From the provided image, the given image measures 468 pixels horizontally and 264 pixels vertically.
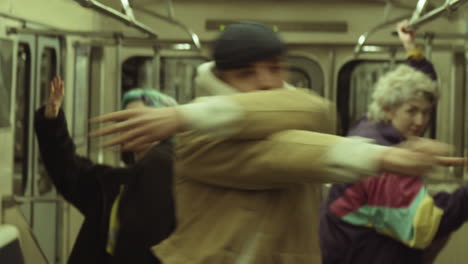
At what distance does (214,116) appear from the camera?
1073 mm

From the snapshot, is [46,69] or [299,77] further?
[299,77]

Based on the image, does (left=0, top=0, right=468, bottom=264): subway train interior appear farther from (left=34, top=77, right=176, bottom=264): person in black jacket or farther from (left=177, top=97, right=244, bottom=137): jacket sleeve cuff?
(left=177, top=97, right=244, bottom=137): jacket sleeve cuff

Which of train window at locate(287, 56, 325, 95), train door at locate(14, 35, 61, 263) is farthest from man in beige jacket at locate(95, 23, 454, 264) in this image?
train window at locate(287, 56, 325, 95)

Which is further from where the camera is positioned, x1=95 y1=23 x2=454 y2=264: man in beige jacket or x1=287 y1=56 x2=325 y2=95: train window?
x1=287 y1=56 x2=325 y2=95: train window

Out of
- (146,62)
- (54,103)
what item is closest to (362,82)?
(146,62)

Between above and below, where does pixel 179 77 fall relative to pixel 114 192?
above

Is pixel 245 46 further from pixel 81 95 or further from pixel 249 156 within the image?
pixel 81 95

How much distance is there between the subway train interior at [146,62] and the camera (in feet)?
10.9

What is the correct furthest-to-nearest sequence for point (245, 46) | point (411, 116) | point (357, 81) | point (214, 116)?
point (357, 81) → point (411, 116) → point (245, 46) → point (214, 116)

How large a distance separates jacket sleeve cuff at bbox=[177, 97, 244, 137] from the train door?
8.25ft

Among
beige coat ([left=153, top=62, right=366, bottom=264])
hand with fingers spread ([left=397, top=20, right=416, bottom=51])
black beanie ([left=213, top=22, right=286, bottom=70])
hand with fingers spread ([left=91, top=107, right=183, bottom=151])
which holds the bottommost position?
beige coat ([left=153, top=62, right=366, bottom=264])

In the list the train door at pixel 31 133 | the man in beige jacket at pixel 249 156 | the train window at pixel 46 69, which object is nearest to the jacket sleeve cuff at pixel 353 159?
the man in beige jacket at pixel 249 156

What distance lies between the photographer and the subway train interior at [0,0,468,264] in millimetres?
3320

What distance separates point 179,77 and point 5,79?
2118 mm
